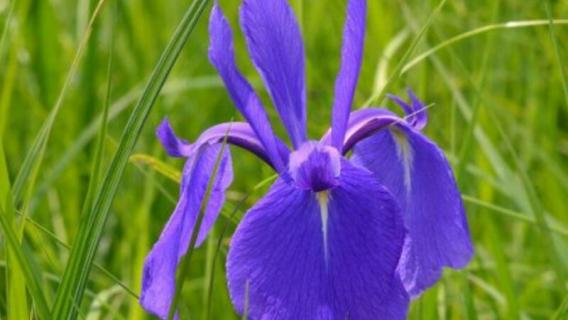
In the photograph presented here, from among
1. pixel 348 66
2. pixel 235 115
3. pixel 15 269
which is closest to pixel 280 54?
pixel 348 66

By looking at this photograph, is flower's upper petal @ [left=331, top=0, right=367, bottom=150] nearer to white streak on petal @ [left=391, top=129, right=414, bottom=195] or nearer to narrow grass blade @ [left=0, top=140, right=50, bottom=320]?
white streak on petal @ [left=391, top=129, right=414, bottom=195]

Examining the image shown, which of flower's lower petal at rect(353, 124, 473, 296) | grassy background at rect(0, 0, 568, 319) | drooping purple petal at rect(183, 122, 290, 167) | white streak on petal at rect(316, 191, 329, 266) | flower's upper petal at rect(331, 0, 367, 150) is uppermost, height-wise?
flower's upper petal at rect(331, 0, 367, 150)

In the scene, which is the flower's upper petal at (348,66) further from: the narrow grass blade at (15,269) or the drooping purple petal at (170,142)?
the narrow grass blade at (15,269)

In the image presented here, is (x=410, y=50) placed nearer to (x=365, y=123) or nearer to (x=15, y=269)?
(x=365, y=123)

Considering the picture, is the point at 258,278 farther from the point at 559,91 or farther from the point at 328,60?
the point at 328,60

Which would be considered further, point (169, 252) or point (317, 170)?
point (169, 252)

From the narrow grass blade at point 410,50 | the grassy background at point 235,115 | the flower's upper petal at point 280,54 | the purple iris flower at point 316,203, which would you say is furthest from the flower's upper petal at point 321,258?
the grassy background at point 235,115

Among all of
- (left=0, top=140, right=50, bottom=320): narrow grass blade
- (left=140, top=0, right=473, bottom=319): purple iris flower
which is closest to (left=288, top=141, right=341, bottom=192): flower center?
(left=140, top=0, right=473, bottom=319): purple iris flower
